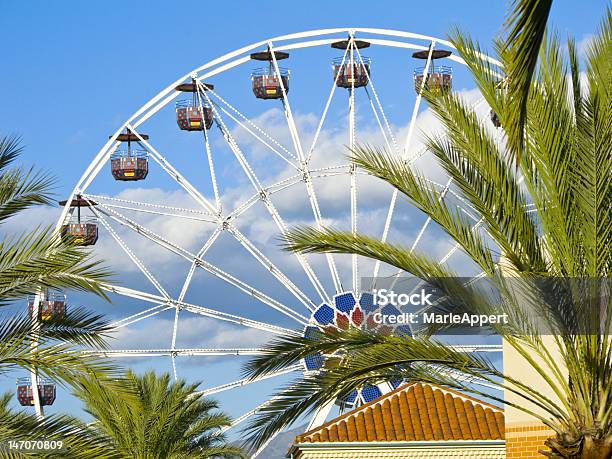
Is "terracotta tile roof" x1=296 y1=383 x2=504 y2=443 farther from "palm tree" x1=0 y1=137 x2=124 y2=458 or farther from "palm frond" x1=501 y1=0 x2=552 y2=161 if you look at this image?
"palm frond" x1=501 y1=0 x2=552 y2=161

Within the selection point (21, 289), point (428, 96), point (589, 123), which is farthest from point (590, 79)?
point (21, 289)

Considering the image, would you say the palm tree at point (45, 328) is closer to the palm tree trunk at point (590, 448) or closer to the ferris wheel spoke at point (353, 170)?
the palm tree trunk at point (590, 448)

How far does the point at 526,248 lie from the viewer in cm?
1225

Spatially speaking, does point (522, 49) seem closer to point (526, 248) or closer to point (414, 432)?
point (526, 248)

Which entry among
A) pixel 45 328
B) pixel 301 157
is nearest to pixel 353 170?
pixel 301 157

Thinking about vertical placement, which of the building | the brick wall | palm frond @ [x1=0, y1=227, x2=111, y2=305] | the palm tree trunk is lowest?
the building

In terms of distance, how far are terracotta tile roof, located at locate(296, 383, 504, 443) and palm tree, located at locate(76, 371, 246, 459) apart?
359 cm

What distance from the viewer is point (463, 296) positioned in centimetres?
1292

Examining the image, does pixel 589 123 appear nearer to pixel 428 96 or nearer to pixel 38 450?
pixel 428 96

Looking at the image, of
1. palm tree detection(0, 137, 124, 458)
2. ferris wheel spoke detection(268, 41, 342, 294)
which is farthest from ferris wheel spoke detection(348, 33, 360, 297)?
palm tree detection(0, 137, 124, 458)

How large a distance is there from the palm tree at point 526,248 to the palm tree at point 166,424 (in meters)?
14.6

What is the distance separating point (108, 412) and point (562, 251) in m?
18.6

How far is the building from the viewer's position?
91.7ft

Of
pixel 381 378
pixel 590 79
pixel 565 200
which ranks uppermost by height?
pixel 590 79
